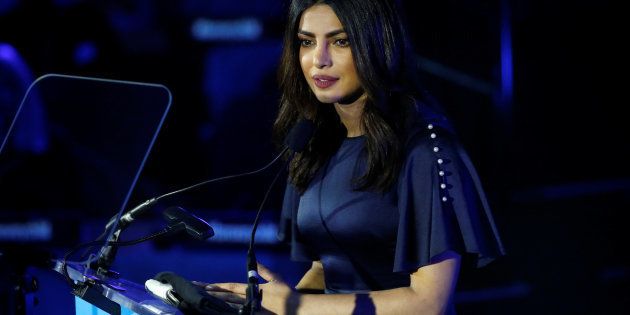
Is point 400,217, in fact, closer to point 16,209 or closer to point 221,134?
point 16,209

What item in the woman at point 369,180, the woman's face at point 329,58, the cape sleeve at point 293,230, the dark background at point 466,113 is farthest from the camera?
the dark background at point 466,113

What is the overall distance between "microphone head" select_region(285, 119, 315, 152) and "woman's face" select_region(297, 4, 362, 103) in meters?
0.07

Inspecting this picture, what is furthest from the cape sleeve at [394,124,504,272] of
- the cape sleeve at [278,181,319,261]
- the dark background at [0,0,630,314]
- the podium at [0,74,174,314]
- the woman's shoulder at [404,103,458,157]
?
the dark background at [0,0,630,314]

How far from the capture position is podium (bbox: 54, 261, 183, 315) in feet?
4.65

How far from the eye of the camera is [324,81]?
6.03ft

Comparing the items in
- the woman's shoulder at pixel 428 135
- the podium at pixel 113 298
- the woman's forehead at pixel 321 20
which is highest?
the woman's forehead at pixel 321 20

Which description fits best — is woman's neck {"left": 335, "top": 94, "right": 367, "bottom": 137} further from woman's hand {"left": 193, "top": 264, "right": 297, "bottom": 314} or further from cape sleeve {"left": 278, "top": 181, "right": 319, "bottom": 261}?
woman's hand {"left": 193, "top": 264, "right": 297, "bottom": 314}

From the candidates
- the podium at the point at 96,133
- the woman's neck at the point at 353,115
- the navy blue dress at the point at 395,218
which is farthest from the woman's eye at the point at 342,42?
the podium at the point at 96,133

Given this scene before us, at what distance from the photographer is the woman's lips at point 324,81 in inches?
72.1

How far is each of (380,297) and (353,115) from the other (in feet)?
1.50

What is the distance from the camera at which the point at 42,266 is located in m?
1.56

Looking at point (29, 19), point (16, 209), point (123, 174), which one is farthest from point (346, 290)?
point (29, 19)

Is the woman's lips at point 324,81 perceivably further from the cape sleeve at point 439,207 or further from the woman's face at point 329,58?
the cape sleeve at point 439,207

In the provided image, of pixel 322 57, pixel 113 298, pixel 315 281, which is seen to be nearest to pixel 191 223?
pixel 113 298
